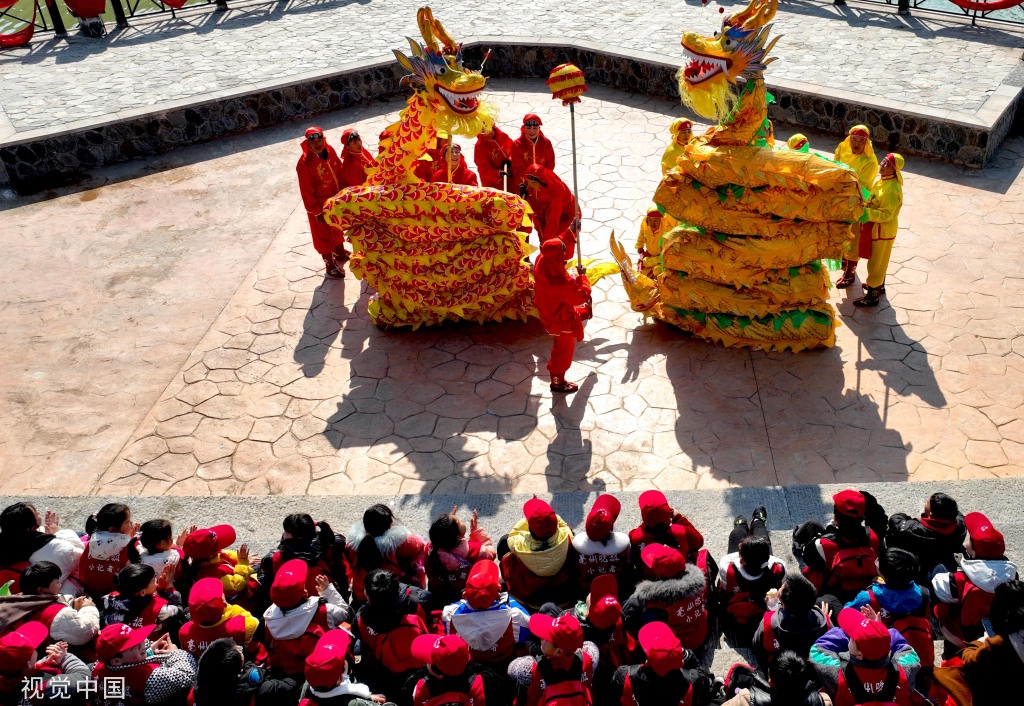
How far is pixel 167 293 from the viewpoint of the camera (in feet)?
32.0

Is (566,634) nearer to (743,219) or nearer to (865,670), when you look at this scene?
(865,670)

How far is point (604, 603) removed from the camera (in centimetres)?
466

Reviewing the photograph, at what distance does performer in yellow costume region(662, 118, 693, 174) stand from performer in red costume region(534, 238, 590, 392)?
2.03 m

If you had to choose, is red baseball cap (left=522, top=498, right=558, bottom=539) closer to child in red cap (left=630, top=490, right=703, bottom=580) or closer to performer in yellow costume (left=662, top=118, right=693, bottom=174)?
child in red cap (left=630, top=490, right=703, bottom=580)

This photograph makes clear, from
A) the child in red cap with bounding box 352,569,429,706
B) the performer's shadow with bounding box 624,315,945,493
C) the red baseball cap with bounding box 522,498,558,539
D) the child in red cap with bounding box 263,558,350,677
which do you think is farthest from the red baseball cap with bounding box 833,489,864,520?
the child in red cap with bounding box 263,558,350,677

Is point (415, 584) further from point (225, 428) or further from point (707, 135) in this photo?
point (707, 135)

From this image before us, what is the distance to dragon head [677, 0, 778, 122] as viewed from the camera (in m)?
6.99

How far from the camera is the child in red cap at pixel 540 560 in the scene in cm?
512

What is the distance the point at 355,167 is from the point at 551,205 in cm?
224

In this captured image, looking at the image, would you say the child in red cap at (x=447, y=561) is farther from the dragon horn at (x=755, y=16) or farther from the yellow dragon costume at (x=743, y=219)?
the dragon horn at (x=755, y=16)

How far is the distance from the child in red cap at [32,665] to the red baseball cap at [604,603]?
273 centimetres

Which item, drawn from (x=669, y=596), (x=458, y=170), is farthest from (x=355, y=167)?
(x=669, y=596)

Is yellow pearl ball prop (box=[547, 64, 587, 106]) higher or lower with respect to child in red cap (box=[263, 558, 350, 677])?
higher

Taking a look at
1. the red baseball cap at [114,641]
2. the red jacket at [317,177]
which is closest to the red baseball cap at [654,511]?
the red baseball cap at [114,641]
